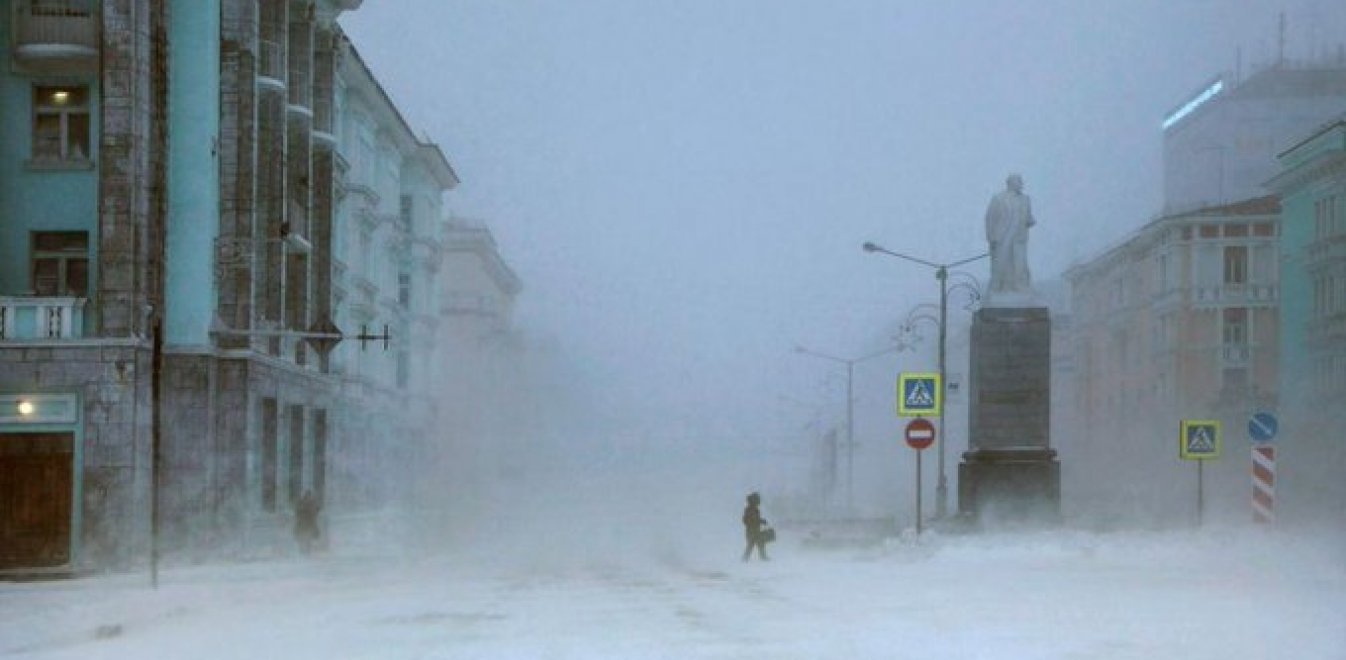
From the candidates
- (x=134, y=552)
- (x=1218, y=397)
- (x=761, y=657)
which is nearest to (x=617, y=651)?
(x=761, y=657)

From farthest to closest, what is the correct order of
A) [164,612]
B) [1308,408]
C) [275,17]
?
[1308,408]
[275,17]
[164,612]

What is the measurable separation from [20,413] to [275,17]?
1297cm

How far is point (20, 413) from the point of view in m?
36.5

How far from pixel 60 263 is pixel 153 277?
1.81 metres

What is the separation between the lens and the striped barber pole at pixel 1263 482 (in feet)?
116

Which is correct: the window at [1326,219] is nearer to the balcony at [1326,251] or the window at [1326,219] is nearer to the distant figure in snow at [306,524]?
the balcony at [1326,251]

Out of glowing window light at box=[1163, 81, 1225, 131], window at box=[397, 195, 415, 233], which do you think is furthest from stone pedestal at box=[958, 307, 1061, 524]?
glowing window light at box=[1163, 81, 1225, 131]

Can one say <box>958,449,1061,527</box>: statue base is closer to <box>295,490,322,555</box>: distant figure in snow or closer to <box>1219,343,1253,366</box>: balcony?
<box>295,490,322,555</box>: distant figure in snow

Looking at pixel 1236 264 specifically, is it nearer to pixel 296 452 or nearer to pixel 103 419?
pixel 296 452

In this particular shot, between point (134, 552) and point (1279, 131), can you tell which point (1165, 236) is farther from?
point (134, 552)

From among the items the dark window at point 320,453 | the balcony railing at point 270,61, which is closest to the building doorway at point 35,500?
the balcony railing at point 270,61

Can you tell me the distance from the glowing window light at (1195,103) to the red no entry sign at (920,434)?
253 ft

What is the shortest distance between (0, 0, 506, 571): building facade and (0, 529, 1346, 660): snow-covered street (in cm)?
285

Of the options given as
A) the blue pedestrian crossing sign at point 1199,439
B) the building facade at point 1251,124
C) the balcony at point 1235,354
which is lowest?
the blue pedestrian crossing sign at point 1199,439
